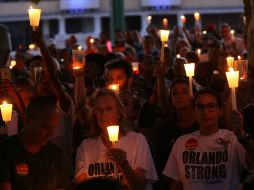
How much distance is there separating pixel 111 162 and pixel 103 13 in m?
34.9

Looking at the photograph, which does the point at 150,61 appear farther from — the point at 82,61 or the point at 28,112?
the point at 28,112

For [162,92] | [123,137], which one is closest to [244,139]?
[123,137]

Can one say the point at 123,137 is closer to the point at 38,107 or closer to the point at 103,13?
the point at 38,107

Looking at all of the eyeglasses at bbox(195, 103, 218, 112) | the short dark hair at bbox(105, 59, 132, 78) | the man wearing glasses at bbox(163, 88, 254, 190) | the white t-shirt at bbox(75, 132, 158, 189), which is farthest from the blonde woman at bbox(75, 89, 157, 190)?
the short dark hair at bbox(105, 59, 132, 78)

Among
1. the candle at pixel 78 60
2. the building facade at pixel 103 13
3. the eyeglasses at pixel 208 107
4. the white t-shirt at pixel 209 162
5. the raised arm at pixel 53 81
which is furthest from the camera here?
the building facade at pixel 103 13

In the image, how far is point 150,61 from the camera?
11039 millimetres

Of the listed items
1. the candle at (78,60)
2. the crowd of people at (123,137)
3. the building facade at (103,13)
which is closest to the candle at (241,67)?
the crowd of people at (123,137)

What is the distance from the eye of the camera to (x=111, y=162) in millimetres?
5430

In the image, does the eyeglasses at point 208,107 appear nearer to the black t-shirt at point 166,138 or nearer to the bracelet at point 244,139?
the bracelet at point 244,139

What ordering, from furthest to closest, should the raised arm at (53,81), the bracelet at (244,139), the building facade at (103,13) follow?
1. the building facade at (103,13)
2. the raised arm at (53,81)
3. the bracelet at (244,139)

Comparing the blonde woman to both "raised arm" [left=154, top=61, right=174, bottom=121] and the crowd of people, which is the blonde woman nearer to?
the crowd of people

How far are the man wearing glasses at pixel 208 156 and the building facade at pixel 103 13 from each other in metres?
33.3

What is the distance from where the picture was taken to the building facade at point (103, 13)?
39188 millimetres

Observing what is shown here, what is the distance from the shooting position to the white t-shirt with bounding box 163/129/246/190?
5.41m
